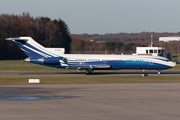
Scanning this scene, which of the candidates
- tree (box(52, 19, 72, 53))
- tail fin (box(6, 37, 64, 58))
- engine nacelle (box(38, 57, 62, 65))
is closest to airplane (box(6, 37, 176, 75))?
tail fin (box(6, 37, 64, 58))

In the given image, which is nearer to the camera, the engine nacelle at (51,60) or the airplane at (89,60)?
the engine nacelle at (51,60)

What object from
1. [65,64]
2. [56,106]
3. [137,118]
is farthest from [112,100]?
[65,64]

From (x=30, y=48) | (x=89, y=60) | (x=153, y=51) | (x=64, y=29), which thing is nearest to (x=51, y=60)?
(x=30, y=48)

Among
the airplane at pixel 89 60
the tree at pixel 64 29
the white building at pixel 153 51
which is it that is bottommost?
the airplane at pixel 89 60

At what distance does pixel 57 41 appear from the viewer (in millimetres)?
143250

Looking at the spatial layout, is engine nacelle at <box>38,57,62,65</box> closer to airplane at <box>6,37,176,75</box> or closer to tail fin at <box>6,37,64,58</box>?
airplane at <box>6,37,176,75</box>

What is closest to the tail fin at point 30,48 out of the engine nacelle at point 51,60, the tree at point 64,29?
the engine nacelle at point 51,60

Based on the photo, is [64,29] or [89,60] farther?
[64,29]

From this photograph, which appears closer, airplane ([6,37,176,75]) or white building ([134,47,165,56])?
airplane ([6,37,176,75])

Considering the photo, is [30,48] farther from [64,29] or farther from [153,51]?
[64,29]

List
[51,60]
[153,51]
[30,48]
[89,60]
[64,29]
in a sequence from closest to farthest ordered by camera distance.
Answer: [51,60]
[30,48]
[89,60]
[153,51]
[64,29]

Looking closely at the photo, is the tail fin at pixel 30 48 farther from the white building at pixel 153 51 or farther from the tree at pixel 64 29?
the tree at pixel 64 29

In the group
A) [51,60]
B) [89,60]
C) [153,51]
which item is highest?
[153,51]

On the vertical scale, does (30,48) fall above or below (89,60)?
above
